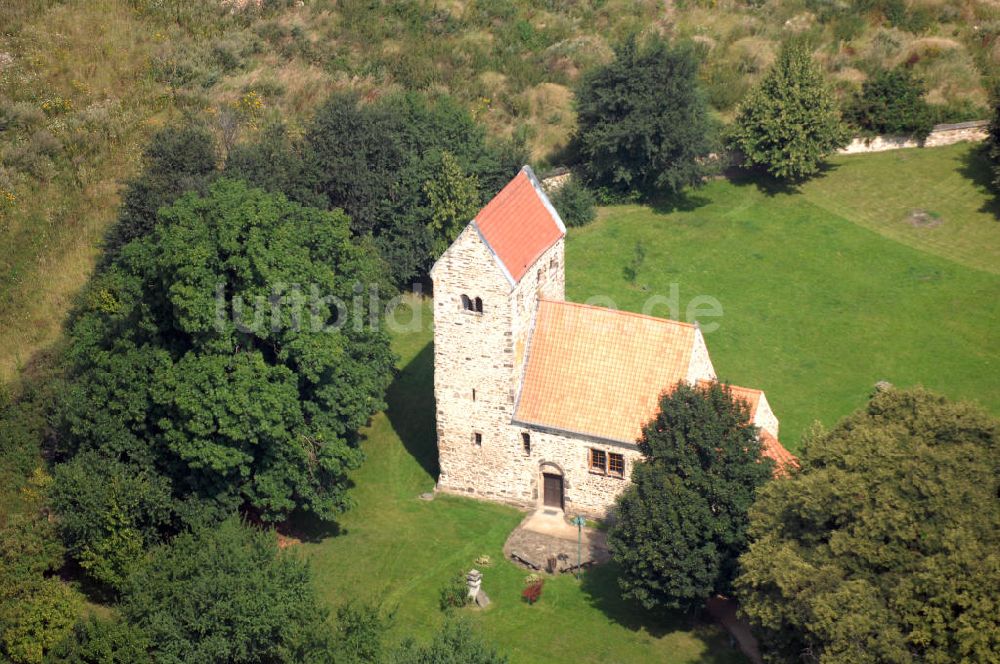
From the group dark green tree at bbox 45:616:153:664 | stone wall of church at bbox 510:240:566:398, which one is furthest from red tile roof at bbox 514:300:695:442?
dark green tree at bbox 45:616:153:664

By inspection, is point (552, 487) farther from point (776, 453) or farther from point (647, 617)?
point (776, 453)

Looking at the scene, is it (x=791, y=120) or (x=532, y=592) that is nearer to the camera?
(x=532, y=592)

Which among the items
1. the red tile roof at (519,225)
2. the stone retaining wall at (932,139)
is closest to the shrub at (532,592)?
the red tile roof at (519,225)

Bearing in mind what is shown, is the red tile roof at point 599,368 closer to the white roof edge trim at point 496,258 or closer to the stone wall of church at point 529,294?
the stone wall of church at point 529,294

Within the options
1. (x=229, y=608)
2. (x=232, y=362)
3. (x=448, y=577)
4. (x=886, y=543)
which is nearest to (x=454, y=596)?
(x=448, y=577)

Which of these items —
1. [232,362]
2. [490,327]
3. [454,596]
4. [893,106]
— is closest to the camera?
[454,596]

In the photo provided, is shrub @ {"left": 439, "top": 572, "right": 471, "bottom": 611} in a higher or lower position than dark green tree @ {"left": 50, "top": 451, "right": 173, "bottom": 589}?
lower

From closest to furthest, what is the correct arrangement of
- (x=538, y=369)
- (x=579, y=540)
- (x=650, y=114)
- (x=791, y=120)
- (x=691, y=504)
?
1. (x=691, y=504)
2. (x=579, y=540)
3. (x=538, y=369)
4. (x=650, y=114)
5. (x=791, y=120)

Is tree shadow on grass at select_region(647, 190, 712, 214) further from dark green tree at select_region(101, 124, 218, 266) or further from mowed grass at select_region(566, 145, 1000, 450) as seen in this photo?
dark green tree at select_region(101, 124, 218, 266)
